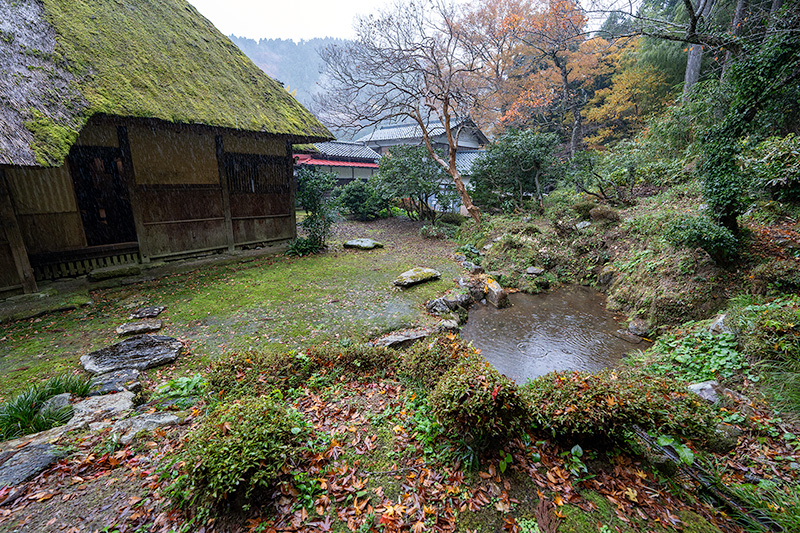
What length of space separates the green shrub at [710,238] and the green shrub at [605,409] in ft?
11.8

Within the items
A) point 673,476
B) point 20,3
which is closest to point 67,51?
point 20,3

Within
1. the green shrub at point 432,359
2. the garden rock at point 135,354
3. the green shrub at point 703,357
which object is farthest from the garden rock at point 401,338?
the green shrub at point 703,357

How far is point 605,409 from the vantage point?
2.62 metres

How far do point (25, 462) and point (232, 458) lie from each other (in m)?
1.68

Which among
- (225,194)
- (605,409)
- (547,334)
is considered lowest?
(547,334)

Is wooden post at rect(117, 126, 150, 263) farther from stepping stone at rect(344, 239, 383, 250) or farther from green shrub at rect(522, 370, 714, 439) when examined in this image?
green shrub at rect(522, 370, 714, 439)

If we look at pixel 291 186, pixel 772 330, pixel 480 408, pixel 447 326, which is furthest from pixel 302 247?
pixel 772 330

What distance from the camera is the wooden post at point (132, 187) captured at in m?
6.72

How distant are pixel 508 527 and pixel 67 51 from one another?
10029mm

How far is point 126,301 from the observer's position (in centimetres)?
613

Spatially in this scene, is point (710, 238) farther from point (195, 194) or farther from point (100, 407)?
point (195, 194)

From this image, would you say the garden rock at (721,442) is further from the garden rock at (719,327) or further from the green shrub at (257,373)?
the green shrub at (257,373)

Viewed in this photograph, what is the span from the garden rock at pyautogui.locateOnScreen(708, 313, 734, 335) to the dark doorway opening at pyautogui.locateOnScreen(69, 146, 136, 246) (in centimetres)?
1199

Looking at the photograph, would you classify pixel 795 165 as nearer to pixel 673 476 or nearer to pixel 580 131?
pixel 673 476
